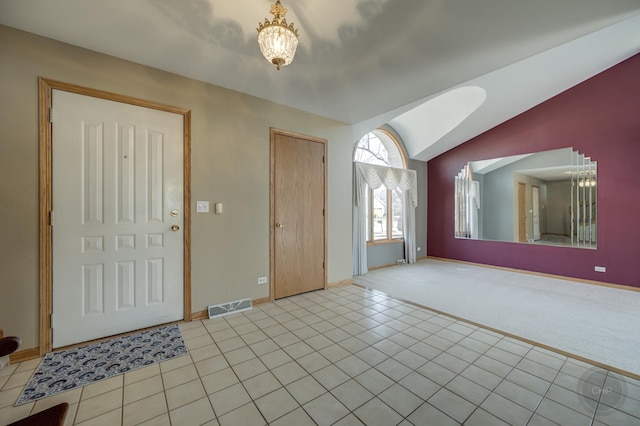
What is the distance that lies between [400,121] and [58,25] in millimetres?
5188

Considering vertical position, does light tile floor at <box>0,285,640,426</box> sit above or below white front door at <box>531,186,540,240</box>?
below

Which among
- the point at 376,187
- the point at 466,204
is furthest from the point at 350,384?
the point at 466,204

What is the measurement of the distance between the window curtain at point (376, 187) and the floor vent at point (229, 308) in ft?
7.56

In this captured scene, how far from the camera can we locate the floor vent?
2.82 meters

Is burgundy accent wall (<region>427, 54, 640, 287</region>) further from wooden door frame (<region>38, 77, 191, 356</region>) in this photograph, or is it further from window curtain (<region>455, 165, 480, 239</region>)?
wooden door frame (<region>38, 77, 191, 356</region>)

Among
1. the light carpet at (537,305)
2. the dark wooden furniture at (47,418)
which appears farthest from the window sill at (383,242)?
the dark wooden furniture at (47,418)

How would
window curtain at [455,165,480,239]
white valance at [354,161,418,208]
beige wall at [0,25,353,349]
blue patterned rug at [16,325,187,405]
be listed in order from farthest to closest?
window curtain at [455,165,480,239] → white valance at [354,161,418,208] → beige wall at [0,25,353,349] → blue patterned rug at [16,325,187,405]

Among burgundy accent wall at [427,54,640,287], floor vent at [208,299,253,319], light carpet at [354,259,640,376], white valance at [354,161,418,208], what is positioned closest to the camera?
light carpet at [354,259,640,376]

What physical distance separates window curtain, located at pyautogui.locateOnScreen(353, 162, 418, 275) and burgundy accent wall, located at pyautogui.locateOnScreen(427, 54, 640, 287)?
1714 millimetres

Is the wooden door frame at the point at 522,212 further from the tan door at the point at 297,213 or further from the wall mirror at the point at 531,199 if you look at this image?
the tan door at the point at 297,213

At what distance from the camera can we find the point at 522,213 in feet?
16.4

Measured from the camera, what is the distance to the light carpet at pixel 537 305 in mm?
2328

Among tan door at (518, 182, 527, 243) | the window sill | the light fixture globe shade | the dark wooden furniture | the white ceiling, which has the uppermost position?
the white ceiling

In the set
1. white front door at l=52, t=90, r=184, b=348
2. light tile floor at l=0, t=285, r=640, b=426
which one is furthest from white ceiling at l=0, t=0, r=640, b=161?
light tile floor at l=0, t=285, r=640, b=426
